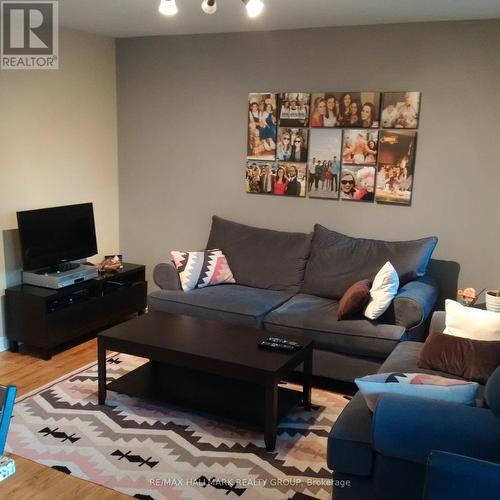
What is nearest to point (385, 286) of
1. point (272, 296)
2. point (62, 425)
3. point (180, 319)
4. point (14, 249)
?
point (272, 296)

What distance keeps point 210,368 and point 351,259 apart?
5.24ft

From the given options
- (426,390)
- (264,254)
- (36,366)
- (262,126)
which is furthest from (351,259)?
(36,366)

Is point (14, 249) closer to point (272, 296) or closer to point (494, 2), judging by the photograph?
point (272, 296)

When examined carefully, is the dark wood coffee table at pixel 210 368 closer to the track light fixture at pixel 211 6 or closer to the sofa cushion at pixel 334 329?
the sofa cushion at pixel 334 329

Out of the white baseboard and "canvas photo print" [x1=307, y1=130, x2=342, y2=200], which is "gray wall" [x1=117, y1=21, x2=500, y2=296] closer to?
"canvas photo print" [x1=307, y1=130, x2=342, y2=200]

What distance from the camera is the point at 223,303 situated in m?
3.99

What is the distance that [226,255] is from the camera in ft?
15.3

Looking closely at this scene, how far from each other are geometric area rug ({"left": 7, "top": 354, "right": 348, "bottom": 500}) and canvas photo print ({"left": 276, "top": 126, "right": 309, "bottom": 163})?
6.47ft

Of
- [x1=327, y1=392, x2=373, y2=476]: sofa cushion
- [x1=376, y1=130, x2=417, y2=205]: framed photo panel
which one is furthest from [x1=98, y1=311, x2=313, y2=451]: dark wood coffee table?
[x1=376, y1=130, x2=417, y2=205]: framed photo panel

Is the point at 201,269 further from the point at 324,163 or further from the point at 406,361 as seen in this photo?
the point at 406,361

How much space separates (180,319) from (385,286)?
4.51 feet

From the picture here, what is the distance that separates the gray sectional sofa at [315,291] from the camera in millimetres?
3578

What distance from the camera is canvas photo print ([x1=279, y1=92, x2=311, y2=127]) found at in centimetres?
449

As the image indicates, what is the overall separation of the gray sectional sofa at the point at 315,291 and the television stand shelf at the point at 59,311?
1.87 ft
